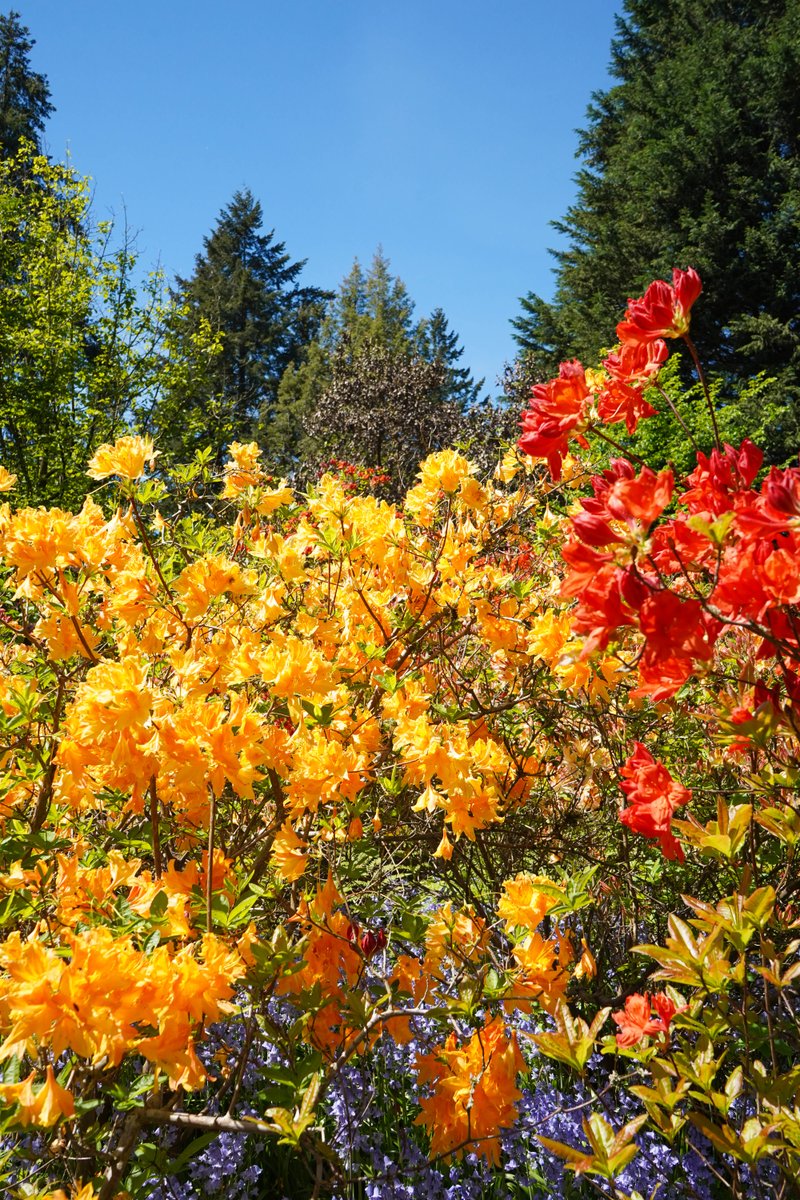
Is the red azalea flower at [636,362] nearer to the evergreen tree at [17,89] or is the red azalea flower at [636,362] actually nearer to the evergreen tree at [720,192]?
the evergreen tree at [720,192]

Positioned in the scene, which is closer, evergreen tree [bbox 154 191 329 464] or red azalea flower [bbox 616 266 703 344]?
red azalea flower [bbox 616 266 703 344]

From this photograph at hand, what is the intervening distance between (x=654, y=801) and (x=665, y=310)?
0.73 m

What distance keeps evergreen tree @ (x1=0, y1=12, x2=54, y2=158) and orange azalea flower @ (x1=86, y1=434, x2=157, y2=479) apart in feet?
77.6

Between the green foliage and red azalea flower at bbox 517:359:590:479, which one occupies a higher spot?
the green foliage

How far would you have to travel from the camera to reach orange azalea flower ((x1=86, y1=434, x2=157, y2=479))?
5.64ft

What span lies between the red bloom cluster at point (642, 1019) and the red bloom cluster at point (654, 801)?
0.30 m

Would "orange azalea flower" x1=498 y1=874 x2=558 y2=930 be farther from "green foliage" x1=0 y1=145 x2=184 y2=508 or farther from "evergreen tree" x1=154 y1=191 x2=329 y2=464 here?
"evergreen tree" x1=154 y1=191 x2=329 y2=464

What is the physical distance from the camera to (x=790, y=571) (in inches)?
32.5

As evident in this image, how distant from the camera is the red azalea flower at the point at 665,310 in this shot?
1.12 metres

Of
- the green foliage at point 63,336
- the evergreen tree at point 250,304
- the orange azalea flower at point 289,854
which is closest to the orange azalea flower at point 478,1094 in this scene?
the orange azalea flower at point 289,854

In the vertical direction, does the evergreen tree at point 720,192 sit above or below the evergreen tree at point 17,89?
below

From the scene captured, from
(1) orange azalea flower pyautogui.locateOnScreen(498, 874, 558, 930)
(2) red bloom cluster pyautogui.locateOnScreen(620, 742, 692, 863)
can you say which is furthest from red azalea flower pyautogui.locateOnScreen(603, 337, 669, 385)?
(1) orange azalea flower pyautogui.locateOnScreen(498, 874, 558, 930)

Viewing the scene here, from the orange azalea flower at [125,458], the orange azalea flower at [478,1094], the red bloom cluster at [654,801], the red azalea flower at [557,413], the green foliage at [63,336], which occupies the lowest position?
the orange azalea flower at [478,1094]

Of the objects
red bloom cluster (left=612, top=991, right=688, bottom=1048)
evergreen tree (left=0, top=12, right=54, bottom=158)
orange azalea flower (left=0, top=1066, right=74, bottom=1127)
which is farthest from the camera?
evergreen tree (left=0, top=12, right=54, bottom=158)
